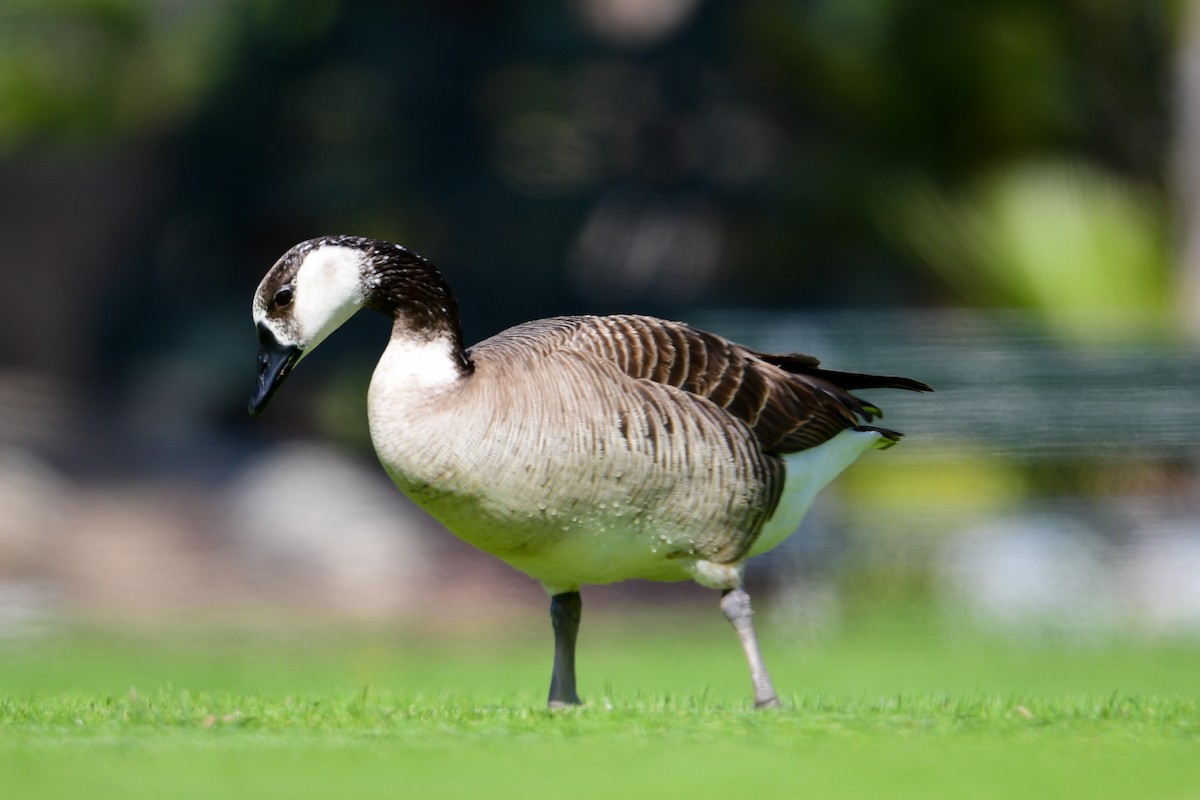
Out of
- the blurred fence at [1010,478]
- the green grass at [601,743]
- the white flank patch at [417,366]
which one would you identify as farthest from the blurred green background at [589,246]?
the white flank patch at [417,366]

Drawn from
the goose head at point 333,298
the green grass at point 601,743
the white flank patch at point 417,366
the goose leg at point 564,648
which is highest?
the goose head at point 333,298

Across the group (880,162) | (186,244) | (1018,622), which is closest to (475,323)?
(186,244)

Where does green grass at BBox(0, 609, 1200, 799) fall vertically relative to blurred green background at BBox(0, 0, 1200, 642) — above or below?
below

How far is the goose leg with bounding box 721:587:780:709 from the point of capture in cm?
598

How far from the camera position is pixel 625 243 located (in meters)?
18.2

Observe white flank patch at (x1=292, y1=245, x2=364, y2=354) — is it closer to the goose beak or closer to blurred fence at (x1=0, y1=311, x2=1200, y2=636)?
the goose beak

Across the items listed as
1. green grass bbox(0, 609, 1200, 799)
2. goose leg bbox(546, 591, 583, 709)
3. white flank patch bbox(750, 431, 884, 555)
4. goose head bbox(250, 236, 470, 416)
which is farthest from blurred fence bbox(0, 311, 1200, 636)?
goose head bbox(250, 236, 470, 416)

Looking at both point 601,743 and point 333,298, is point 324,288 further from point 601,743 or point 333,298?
point 601,743

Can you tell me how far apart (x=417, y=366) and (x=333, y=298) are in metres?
0.42

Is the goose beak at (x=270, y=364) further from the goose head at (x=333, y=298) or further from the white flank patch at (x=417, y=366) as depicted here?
the white flank patch at (x=417, y=366)

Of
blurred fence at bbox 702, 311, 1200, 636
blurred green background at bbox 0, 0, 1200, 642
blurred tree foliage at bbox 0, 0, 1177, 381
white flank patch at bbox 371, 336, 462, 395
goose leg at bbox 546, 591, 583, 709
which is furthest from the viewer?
blurred tree foliage at bbox 0, 0, 1177, 381

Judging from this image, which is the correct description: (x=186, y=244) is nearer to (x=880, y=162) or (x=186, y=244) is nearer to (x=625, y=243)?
(x=625, y=243)

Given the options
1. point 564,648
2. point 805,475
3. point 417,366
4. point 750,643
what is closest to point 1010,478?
point 805,475

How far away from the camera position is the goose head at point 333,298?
5996 millimetres
